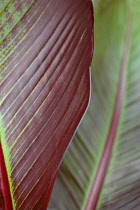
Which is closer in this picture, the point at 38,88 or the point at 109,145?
the point at 38,88

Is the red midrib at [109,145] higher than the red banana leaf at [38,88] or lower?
lower

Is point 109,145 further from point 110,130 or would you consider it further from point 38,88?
point 38,88

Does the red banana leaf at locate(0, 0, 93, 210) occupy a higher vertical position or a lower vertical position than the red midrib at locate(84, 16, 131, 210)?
higher

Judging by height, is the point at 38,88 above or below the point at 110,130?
above

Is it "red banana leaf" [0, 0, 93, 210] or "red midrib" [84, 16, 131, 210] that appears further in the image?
"red midrib" [84, 16, 131, 210]

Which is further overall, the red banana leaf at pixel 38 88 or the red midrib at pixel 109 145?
the red midrib at pixel 109 145

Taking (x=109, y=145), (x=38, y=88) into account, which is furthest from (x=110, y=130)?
(x=38, y=88)
